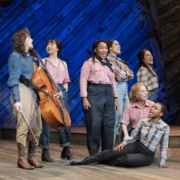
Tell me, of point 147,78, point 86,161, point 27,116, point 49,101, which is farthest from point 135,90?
point 27,116

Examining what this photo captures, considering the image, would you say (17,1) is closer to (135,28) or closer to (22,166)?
(135,28)

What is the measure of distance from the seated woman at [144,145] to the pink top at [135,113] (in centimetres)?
21

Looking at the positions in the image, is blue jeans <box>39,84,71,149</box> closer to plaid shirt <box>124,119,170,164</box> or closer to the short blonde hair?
the short blonde hair

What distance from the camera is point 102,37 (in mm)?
7582

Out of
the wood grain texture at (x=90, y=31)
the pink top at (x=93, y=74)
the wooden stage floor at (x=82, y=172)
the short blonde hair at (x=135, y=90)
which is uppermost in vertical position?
the wood grain texture at (x=90, y=31)

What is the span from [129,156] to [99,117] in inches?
24.2

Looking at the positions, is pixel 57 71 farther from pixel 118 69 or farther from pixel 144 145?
pixel 144 145

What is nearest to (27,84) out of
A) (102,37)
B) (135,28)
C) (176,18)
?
(102,37)

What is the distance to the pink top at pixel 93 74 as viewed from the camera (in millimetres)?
4590

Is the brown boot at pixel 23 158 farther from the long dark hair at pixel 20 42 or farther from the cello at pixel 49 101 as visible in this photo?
the long dark hair at pixel 20 42

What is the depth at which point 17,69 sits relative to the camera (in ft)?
12.7

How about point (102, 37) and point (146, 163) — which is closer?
point (146, 163)

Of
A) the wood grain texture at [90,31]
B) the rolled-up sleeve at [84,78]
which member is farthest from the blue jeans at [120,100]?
the wood grain texture at [90,31]

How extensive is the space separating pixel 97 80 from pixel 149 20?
380 cm
